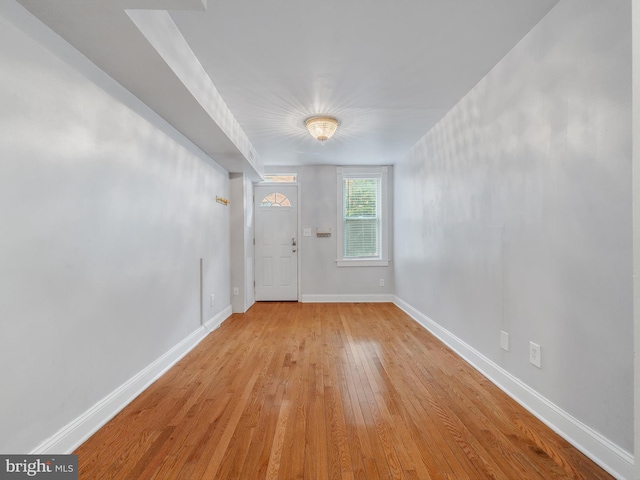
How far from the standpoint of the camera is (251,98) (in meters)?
2.77

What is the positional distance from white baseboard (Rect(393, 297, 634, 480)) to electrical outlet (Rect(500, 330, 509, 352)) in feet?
0.53

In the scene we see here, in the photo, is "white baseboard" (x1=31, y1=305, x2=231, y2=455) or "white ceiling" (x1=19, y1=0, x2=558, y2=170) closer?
"white baseboard" (x1=31, y1=305, x2=231, y2=455)

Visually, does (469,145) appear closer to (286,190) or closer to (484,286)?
(484,286)

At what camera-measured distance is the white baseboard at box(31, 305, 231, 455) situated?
1.46 metres

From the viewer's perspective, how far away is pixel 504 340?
7.06 ft

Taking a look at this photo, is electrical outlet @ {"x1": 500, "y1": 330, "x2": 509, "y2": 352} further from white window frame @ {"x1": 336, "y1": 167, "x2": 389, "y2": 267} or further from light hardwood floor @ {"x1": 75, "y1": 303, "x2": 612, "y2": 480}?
white window frame @ {"x1": 336, "y1": 167, "x2": 389, "y2": 267}

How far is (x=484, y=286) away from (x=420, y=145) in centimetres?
217

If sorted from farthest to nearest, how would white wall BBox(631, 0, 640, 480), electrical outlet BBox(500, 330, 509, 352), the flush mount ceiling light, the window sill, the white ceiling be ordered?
the window sill < the flush mount ceiling light < electrical outlet BBox(500, 330, 509, 352) < the white ceiling < white wall BBox(631, 0, 640, 480)

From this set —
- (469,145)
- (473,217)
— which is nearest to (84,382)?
(473,217)

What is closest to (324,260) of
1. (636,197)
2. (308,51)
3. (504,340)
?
(504,340)

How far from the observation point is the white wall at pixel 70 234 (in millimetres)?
1274

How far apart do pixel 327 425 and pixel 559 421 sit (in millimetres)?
1236

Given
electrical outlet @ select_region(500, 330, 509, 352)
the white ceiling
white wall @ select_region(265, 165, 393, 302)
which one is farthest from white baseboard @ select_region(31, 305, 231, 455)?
white wall @ select_region(265, 165, 393, 302)

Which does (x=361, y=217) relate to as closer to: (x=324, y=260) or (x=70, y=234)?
(x=324, y=260)
